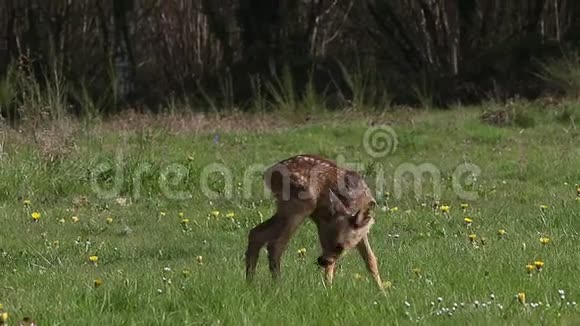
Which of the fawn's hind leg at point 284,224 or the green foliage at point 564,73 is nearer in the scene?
the fawn's hind leg at point 284,224

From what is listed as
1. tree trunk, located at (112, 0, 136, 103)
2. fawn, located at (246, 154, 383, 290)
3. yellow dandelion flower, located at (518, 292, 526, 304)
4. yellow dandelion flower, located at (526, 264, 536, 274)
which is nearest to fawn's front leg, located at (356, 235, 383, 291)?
fawn, located at (246, 154, 383, 290)

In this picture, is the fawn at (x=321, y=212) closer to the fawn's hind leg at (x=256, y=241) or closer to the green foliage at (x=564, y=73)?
the fawn's hind leg at (x=256, y=241)

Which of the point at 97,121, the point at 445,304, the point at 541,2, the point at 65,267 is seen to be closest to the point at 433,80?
the point at 541,2

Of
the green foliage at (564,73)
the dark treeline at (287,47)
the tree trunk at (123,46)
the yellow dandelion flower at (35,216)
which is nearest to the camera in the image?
the yellow dandelion flower at (35,216)

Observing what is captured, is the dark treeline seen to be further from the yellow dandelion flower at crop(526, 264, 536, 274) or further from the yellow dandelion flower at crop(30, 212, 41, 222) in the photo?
the yellow dandelion flower at crop(526, 264, 536, 274)

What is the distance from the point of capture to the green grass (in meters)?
6.06

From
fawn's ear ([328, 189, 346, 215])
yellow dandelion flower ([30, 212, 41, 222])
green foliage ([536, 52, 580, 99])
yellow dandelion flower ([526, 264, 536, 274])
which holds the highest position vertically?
fawn's ear ([328, 189, 346, 215])

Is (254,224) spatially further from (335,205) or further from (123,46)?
(123,46)

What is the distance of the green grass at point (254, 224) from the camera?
19.9 ft

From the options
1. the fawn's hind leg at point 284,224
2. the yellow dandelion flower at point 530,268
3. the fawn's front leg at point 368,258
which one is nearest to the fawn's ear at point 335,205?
the fawn's hind leg at point 284,224

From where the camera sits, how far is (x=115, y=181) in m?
12.0

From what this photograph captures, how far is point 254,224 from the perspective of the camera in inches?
393

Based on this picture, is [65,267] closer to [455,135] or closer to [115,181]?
[115,181]

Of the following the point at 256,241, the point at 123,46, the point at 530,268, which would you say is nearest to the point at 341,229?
the point at 256,241
